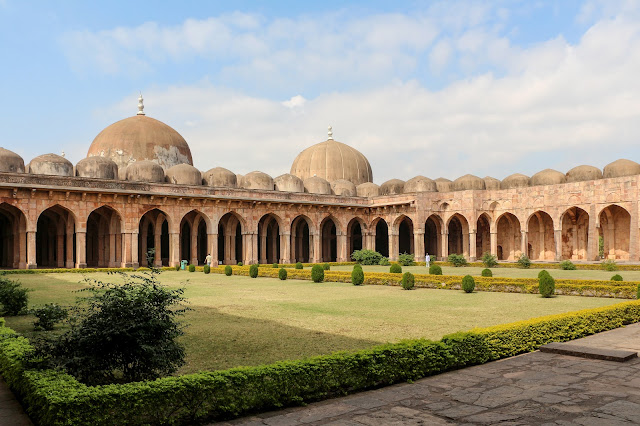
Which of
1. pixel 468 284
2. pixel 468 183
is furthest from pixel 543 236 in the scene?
pixel 468 284

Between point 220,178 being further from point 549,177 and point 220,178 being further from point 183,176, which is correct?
point 549,177

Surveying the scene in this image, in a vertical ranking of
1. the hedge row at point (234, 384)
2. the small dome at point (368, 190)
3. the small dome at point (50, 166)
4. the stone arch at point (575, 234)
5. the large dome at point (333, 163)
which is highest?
the large dome at point (333, 163)

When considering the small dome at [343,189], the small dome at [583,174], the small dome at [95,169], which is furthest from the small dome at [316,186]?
the small dome at [583,174]

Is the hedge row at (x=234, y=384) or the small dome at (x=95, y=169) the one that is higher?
the small dome at (x=95, y=169)

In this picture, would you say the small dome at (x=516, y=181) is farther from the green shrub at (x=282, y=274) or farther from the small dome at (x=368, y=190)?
the green shrub at (x=282, y=274)

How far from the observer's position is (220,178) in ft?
107

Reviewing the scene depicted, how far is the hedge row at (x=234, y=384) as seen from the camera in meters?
4.23

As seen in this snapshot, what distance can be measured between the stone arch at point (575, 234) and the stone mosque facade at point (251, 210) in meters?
0.06

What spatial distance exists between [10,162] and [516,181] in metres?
29.3

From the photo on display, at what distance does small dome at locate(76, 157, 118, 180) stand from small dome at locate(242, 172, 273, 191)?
7.95m

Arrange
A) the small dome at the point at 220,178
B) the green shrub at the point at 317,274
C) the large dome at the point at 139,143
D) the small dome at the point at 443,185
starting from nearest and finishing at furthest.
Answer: the green shrub at the point at 317,274
the small dome at the point at 220,178
the large dome at the point at 139,143
the small dome at the point at 443,185

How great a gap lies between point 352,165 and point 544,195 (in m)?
17.4

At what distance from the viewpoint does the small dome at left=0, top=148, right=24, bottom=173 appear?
1023 inches

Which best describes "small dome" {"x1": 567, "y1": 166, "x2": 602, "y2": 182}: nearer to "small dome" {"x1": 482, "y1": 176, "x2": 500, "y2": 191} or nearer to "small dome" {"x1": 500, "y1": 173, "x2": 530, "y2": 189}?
"small dome" {"x1": 500, "y1": 173, "x2": 530, "y2": 189}
